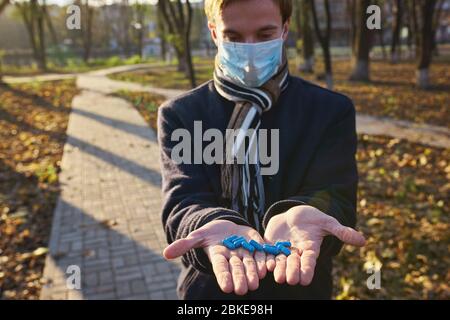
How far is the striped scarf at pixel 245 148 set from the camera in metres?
1.62

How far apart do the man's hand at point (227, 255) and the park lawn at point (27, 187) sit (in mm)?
3202

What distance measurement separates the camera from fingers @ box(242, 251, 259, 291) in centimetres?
116

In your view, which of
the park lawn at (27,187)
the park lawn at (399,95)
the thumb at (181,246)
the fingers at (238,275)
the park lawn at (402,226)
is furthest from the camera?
the park lawn at (399,95)

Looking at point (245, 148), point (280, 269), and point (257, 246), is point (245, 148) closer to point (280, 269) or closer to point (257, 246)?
point (257, 246)

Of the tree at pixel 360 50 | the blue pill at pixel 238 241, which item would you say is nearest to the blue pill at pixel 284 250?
the blue pill at pixel 238 241

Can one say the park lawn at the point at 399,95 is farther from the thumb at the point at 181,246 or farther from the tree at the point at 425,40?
the thumb at the point at 181,246

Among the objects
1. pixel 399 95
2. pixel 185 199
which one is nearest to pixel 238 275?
pixel 185 199

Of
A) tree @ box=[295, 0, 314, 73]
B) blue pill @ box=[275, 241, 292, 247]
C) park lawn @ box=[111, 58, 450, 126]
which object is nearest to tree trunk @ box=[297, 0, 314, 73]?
tree @ box=[295, 0, 314, 73]

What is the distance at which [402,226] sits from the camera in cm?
480

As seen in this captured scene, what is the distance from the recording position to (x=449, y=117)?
9.90 meters

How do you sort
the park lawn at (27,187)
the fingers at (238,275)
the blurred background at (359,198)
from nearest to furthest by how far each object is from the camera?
the fingers at (238,275) < the blurred background at (359,198) < the park lawn at (27,187)
